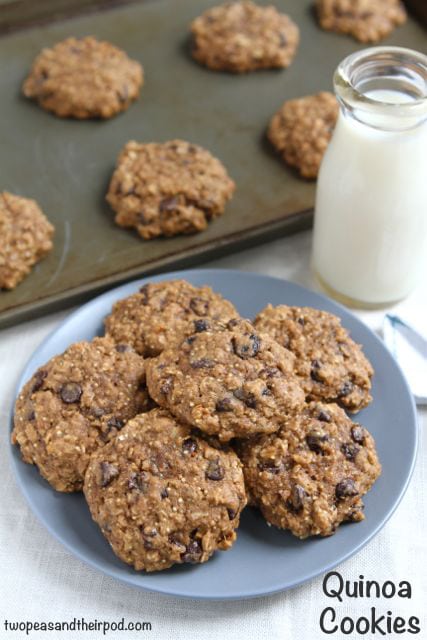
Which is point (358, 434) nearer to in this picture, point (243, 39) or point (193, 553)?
point (193, 553)

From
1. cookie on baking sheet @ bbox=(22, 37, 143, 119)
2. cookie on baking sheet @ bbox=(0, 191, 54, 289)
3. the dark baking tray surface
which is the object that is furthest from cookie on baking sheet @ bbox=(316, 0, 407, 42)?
cookie on baking sheet @ bbox=(0, 191, 54, 289)

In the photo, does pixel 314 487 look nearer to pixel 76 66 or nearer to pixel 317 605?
pixel 317 605

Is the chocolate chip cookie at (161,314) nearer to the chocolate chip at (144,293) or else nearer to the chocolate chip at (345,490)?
the chocolate chip at (144,293)

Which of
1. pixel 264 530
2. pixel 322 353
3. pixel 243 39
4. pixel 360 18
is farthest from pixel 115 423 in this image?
pixel 360 18

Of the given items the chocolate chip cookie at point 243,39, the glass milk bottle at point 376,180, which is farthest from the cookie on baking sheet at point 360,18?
the glass milk bottle at point 376,180

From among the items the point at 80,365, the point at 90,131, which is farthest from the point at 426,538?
the point at 90,131

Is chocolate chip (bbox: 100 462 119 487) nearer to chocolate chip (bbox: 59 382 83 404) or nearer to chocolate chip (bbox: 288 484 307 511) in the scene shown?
chocolate chip (bbox: 59 382 83 404)
